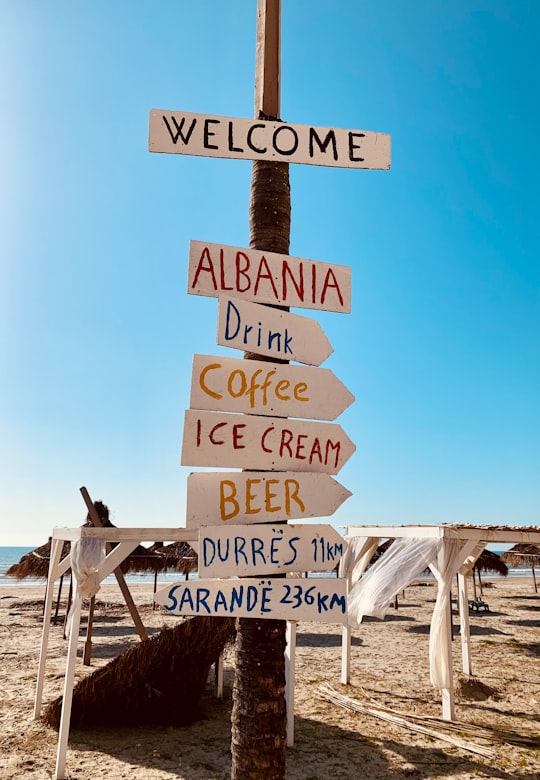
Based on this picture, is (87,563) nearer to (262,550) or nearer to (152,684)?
(152,684)

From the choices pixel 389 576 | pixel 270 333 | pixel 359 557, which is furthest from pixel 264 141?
pixel 359 557

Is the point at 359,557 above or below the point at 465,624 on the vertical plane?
above

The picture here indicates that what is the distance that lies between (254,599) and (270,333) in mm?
1373

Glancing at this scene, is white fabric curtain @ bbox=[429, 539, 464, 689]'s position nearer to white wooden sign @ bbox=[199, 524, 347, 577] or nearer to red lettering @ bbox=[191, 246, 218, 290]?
white wooden sign @ bbox=[199, 524, 347, 577]

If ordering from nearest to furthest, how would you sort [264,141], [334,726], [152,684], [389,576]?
[264,141] < [152,684] < [334,726] < [389,576]

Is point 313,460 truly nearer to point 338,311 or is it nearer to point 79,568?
point 338,311

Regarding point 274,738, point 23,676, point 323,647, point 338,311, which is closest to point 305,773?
point 274,738

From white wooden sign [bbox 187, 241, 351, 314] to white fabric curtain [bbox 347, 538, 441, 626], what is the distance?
20.7 feet

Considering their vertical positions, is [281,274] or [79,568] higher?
[281,274]

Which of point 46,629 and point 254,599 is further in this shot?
point 46,629

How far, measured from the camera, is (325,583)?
9.07 ft

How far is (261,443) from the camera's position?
293 centimetres

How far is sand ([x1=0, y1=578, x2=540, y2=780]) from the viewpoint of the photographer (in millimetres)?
6594

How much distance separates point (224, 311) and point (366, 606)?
23.8ft
